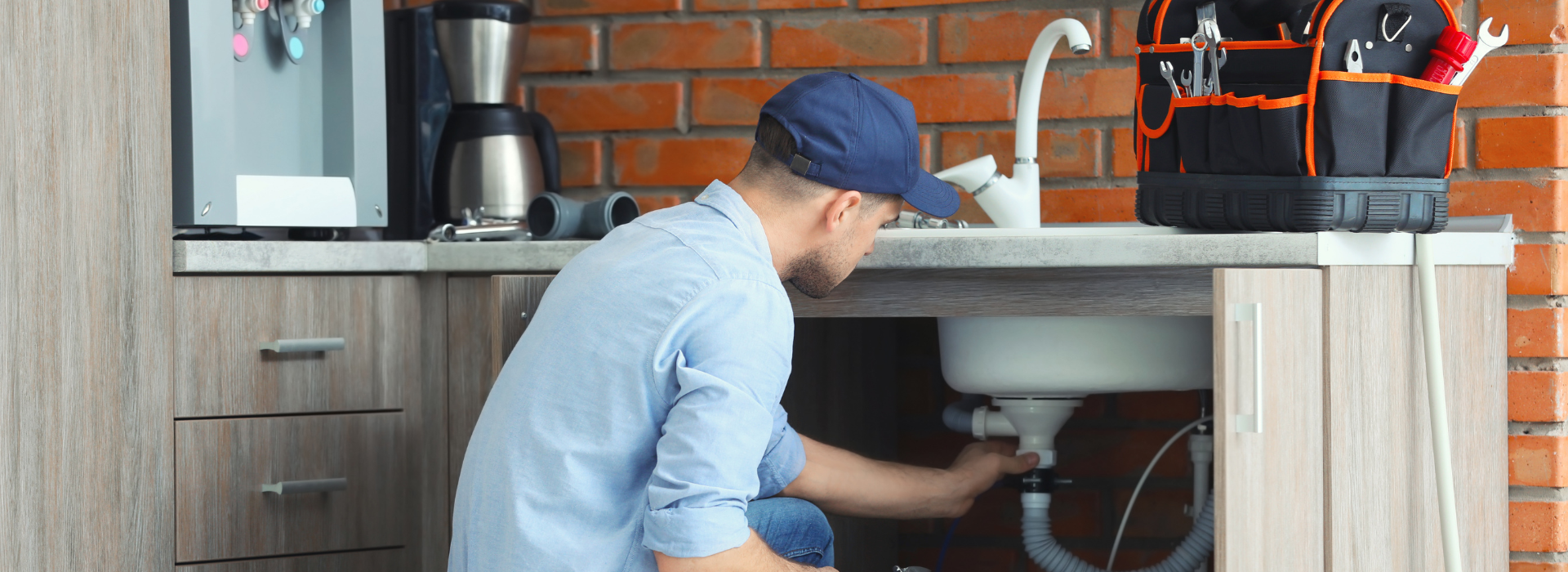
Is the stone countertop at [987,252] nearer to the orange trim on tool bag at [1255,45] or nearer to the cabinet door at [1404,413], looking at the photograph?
the cabinet door at [1404,413]

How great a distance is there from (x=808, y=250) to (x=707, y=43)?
0.81 m

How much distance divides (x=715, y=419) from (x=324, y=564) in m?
0.75

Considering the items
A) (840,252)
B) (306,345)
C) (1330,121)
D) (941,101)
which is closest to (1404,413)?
(1330,121)

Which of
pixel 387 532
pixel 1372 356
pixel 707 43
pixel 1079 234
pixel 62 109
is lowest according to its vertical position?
pixel 387 532

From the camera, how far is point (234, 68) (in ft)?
4.71

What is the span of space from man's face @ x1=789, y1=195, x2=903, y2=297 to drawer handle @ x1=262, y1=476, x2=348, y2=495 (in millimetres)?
625

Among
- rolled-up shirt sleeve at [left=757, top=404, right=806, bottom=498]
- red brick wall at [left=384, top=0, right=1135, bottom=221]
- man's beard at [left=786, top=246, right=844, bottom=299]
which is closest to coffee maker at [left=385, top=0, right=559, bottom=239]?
red brick wall at [left=384, top=0, right=1135, bottom=221]

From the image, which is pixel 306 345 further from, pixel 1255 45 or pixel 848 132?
pixel 1255 45

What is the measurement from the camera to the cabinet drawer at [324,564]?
1384 mm

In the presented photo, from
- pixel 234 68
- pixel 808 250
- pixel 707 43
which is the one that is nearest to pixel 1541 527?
pixel 808 250

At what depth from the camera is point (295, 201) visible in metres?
1.48

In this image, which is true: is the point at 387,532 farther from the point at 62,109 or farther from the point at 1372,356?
the point at 1372,356

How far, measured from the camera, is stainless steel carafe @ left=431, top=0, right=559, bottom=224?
1695mm

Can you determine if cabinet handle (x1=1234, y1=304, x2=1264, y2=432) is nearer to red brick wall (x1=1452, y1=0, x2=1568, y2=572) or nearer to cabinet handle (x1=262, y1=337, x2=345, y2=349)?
red brick wall (x1=1452, y1=0, x2=1568, y2=572)
